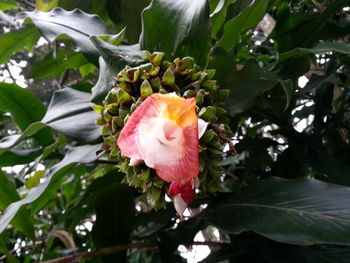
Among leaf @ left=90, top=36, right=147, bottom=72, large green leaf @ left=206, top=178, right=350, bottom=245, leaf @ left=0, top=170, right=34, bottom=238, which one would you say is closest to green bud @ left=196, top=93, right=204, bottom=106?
leaf @ left=90, top=36, right=147, bottom=72

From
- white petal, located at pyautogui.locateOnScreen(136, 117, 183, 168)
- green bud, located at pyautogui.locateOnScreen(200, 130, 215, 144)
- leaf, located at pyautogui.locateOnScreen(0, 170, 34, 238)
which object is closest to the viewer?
white petal, located at pyautogui.locateOnScreen(136, 117, 183, 168)

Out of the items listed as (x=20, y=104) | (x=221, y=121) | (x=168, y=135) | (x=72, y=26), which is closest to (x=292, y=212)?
(x=221, y=121)

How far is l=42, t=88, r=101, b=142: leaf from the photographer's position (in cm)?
58

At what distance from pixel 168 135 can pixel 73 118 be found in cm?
29

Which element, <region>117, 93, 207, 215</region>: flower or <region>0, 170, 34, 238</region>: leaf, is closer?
<region>117, 93, 207, 215</region>: flower

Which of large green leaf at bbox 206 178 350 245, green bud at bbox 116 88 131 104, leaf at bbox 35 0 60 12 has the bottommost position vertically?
large green leaf at bbox 206 178 350 245

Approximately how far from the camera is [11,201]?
844mm

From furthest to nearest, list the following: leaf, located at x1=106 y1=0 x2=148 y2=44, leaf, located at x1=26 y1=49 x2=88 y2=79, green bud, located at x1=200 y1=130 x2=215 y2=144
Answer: leaf, located at x1=26 y1=49 x2=88 y2=79, leaf, located at x1=106 y1=0 x2=148 y2=44, green bud, located at x1=200 y1=130 x2=215 y2=144

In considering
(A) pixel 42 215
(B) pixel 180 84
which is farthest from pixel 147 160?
(A) pixel 42 215

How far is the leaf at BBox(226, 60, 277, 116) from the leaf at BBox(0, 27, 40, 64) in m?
0.57

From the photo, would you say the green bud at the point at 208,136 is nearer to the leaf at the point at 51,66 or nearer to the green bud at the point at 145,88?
the green bud at the point at 145,88

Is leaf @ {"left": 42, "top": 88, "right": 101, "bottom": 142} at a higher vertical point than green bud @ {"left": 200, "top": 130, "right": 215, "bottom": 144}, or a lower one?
lower

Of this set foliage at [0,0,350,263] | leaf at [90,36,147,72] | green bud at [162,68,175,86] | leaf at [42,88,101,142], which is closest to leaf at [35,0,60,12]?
foliage at [0,0,350,263]

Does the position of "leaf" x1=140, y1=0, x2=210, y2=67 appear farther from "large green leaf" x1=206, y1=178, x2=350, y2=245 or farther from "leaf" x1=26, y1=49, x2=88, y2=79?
"leaf" x1=26, y1=49, x2=88, y2=79
